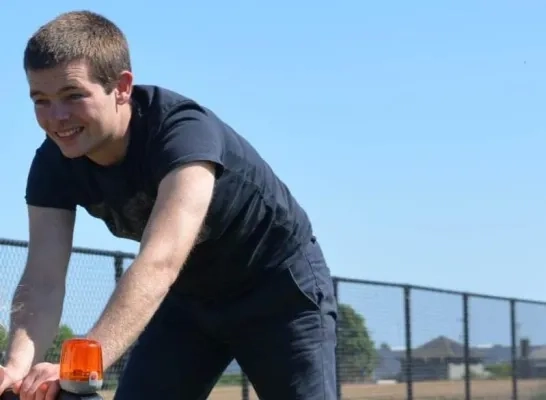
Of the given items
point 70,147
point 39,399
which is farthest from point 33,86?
point 39,399

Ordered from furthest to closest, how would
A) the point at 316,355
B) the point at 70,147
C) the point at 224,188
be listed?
1. the point at 316,355
2. the point at 224,188
3. the point at 70,147

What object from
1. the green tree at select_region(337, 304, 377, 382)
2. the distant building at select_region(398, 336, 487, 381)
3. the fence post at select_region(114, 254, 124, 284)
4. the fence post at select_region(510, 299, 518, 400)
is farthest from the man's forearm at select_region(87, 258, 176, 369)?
the fence post at select_region(510, 299, 518, 400)

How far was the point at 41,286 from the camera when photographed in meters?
4.39

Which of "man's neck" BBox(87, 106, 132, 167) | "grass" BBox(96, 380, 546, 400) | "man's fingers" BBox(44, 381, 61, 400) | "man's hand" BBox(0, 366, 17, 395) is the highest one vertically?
"man's neck" BBox(87, 106, 132, 167)

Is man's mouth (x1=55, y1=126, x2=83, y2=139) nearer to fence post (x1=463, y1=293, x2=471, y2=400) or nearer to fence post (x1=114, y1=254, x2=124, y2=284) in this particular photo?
fence post (x1=114, y1=254, x2=124, y2=284)

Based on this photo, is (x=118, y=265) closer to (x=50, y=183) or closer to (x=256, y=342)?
(x=256, y=342)

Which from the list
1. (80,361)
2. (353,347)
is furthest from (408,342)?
(80,361)

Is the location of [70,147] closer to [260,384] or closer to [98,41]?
[98,41]

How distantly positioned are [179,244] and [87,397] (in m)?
0.94

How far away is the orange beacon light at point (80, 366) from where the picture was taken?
9.23 ft

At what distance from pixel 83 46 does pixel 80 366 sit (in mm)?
1354

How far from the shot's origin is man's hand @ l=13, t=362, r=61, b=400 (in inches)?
114

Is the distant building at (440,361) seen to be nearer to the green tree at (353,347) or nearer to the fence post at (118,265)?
the green tree at (353,347)

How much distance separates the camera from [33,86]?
3.84m
